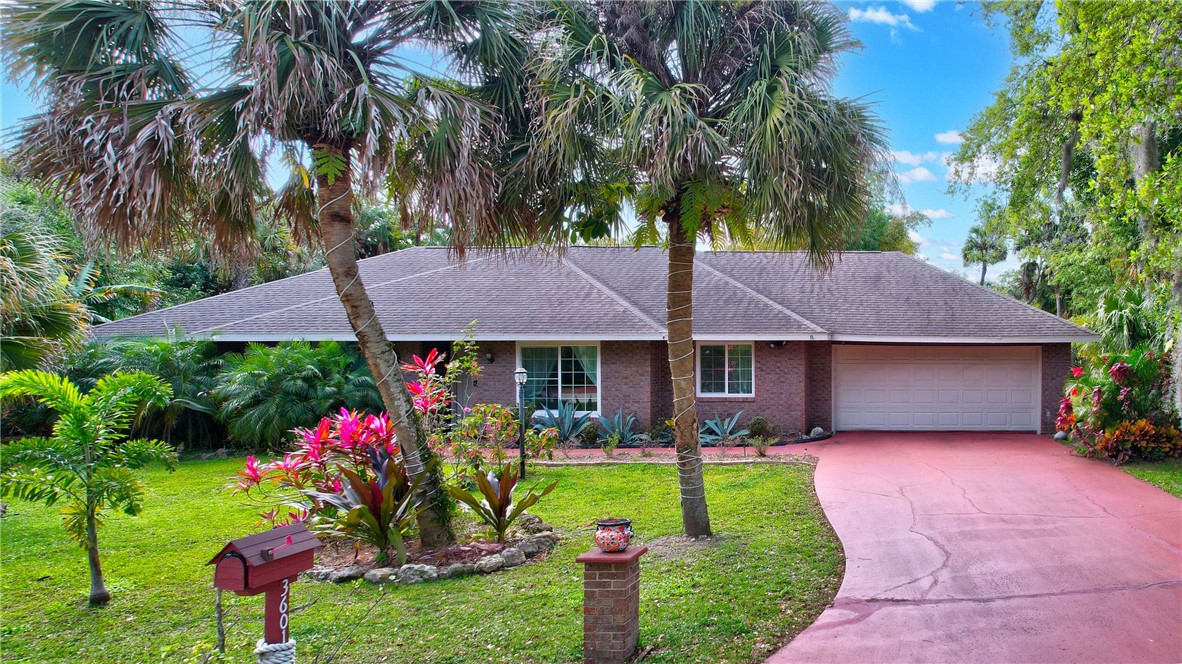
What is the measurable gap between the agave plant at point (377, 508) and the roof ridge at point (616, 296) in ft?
29.5

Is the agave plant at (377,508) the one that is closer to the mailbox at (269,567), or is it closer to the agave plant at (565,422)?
the mailbox at (269,567)

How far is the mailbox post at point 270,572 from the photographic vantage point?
386cm

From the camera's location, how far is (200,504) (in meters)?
11.2

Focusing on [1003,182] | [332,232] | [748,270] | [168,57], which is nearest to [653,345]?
[748,270]

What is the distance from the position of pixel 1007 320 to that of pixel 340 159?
15.9 meters

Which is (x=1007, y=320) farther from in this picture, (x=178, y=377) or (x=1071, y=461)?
(x=178, y=377)

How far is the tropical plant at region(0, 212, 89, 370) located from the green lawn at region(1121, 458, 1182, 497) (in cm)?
1513

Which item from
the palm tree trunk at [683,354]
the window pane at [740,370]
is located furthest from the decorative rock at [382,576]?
the window pane at [740,370]

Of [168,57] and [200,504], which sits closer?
[168,57]

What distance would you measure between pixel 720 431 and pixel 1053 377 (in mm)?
8099

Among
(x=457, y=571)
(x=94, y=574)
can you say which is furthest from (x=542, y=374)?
(x=94, y=574)

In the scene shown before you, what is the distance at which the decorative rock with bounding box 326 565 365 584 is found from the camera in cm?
735

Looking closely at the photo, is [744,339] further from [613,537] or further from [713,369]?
[613,537]

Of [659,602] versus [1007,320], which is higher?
[1007,320]
